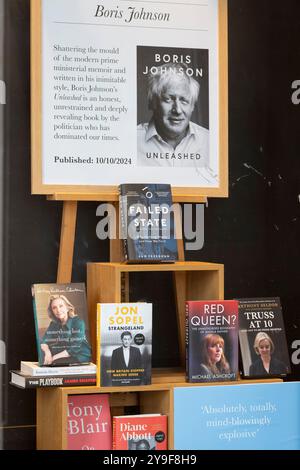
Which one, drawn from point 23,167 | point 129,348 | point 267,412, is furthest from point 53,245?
point 267,412

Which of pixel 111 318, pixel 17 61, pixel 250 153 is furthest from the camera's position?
pixel 250 153

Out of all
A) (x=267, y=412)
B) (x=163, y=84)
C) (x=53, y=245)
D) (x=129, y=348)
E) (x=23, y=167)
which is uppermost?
(x=163, y=84)

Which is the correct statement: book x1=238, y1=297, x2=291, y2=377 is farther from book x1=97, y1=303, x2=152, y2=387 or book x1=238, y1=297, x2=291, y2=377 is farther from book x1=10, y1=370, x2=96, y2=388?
book x1=10, y1=370, x2=96, y2=388

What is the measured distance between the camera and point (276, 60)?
4.13 m

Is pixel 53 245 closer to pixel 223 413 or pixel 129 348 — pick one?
pixel 129 348

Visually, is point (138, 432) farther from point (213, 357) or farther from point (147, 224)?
point (147, 224)

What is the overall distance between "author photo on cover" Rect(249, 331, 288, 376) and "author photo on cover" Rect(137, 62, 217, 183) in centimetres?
69

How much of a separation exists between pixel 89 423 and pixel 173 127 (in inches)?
48.5

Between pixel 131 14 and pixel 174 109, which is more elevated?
pixel 131 14

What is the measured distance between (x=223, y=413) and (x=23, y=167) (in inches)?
49.5

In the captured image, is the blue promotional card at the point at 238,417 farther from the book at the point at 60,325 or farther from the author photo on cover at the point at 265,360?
the book at the point at 60,325

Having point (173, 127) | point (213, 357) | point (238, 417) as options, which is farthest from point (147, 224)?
point (238, 417)

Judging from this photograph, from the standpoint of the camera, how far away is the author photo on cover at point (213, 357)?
355cm

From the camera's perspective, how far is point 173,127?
150 inches
